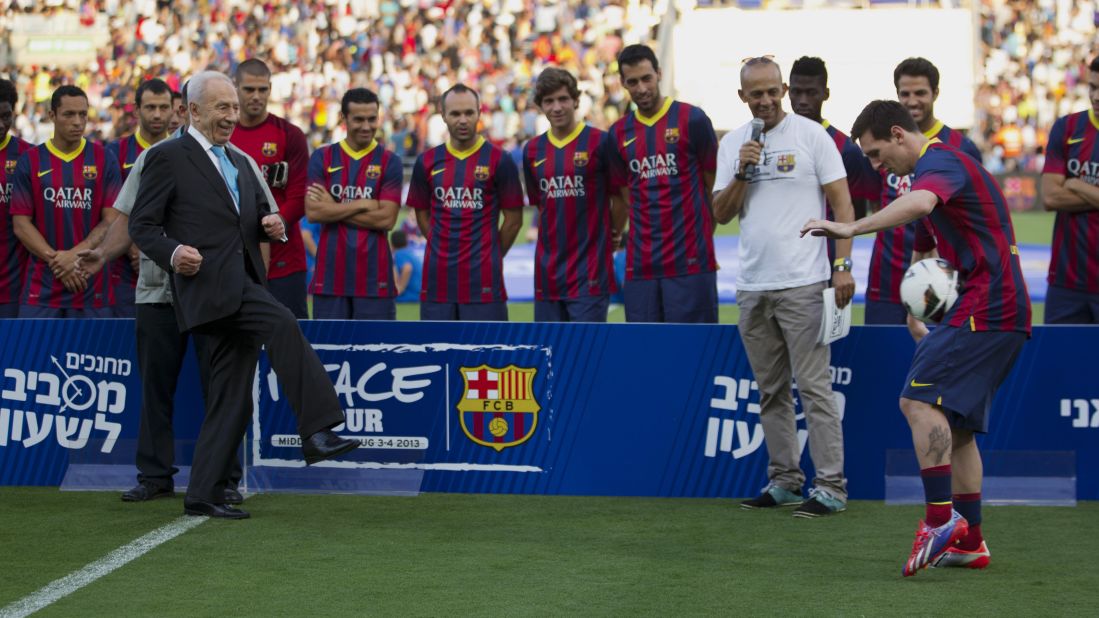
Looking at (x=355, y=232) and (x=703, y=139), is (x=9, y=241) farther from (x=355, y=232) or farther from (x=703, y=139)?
(x=703, y=139)

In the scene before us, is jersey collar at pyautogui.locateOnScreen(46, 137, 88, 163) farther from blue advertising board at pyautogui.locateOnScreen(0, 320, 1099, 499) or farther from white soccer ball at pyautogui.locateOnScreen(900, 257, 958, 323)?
white soccer ball at pyautogui.locateOnScreen(900, 257, 958, 323)

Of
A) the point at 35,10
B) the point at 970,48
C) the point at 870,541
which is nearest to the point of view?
the point at 870,541

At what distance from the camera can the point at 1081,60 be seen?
3122 cm

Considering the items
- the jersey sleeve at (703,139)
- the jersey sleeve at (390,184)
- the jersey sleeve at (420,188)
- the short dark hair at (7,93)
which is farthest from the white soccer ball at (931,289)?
the short dark hair at (7,93)

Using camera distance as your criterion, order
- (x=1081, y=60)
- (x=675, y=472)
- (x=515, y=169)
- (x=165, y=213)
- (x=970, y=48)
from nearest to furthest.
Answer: (x=165, y=213) < (x=675, y=472) < (x=515, y=169) < (x=970, y=48) < (x=1081, y=60)

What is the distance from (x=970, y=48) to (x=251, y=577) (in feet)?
68.7

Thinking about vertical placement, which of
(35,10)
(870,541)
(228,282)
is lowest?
(870,541)

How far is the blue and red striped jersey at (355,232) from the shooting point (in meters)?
8.75

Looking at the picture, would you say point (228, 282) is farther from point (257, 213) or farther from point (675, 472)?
point (675, 472)

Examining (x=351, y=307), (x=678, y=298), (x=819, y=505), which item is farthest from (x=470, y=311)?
(x=819, y=505)

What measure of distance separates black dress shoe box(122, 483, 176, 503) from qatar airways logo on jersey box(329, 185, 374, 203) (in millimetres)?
2149

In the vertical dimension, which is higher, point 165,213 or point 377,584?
point 165,213

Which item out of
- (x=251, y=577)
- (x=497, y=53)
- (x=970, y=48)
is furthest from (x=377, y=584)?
(x=497, y=53)

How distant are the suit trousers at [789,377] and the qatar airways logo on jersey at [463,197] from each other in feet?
6.79
